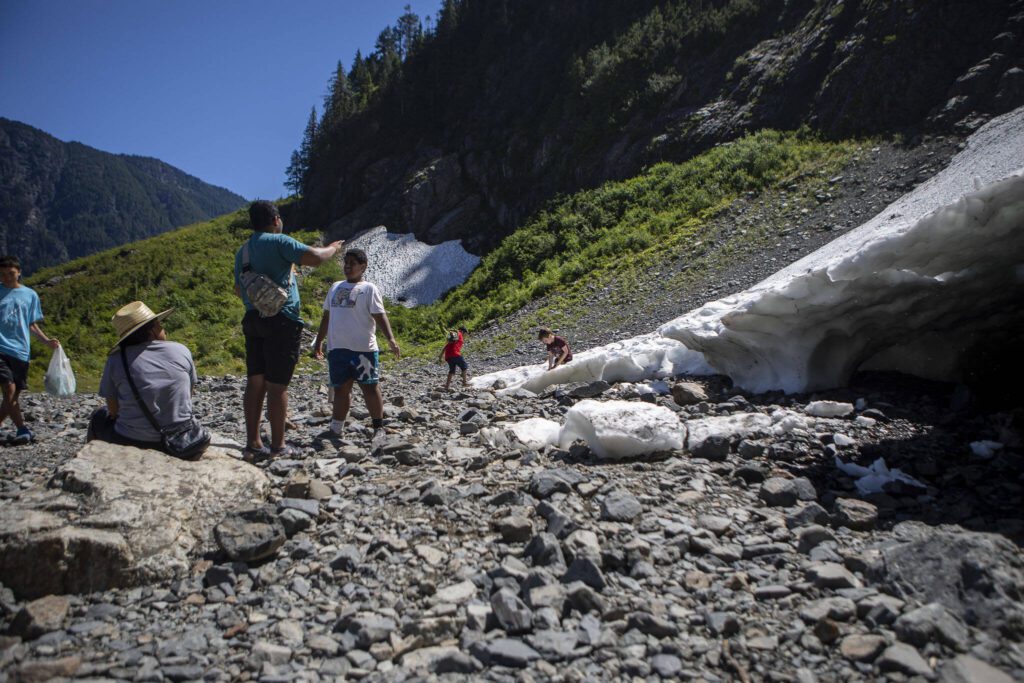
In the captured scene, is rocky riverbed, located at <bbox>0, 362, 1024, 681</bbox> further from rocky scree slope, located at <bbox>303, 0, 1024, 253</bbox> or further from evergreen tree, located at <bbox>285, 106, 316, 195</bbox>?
evergreen tree, located at <bbox>285, 106, 316, 195</bbox>

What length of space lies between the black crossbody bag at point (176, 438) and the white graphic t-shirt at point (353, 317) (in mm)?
1681

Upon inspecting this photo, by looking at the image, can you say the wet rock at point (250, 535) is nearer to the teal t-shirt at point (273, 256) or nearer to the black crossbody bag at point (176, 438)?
the black crossbody bag at point (176, 438)

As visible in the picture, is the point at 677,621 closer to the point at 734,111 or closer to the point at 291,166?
the point at 734,111

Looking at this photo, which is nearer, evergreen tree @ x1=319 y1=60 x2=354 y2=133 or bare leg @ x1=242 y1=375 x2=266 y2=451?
bare leg @ x1=242 y1=375 x2=266 y2=451

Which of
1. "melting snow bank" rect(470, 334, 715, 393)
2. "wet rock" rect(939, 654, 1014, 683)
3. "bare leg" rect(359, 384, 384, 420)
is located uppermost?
"bare leg" rect(359, 384, 384, 420)

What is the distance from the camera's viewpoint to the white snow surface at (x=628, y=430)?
459cm

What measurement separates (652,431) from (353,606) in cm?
280

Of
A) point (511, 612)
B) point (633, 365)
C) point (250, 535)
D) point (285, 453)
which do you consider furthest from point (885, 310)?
point (285, 453)

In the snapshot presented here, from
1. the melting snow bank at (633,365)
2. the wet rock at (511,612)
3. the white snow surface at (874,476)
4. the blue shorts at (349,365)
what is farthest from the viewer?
the melting snow bank at (633,365)

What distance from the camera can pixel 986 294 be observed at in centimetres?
499

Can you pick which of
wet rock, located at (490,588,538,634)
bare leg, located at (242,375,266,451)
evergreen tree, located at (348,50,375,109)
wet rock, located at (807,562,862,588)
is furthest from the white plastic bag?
evergreen tree, located at (348,50,375,109)

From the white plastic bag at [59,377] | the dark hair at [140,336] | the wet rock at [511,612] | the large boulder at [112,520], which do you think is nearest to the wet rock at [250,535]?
the large boulder at [112,520]

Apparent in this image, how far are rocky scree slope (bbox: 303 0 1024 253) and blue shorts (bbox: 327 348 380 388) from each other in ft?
76.9

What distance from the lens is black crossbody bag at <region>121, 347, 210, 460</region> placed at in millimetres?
3977
